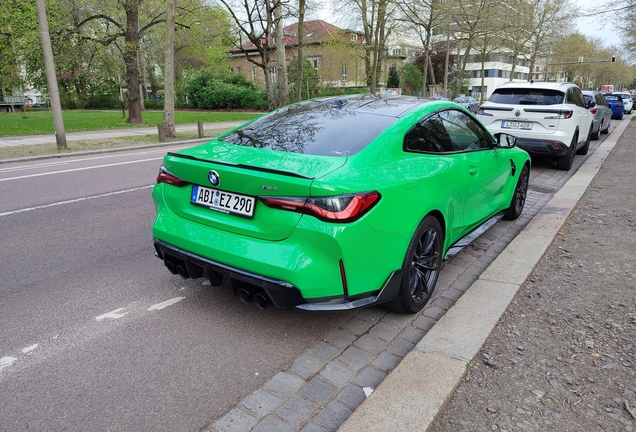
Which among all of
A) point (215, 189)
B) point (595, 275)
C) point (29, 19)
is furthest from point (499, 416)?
point (29, 19)

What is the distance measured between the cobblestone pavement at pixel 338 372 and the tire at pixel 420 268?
0.13 meters

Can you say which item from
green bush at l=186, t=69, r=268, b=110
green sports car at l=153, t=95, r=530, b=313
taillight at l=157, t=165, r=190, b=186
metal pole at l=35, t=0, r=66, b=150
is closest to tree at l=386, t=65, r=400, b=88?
green bush at l=186, t=69, r=268, b=110

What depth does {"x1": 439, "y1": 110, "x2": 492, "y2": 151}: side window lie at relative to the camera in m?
4.13

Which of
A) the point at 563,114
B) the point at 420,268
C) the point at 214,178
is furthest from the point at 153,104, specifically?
the point at 420,268

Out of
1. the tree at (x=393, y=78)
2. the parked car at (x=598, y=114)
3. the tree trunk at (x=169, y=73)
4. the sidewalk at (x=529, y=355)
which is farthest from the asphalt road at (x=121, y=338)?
the tree at (x=393, y=78)

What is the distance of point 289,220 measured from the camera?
2768 mm

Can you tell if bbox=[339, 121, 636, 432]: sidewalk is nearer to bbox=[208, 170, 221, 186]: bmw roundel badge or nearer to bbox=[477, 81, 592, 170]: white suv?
bbox=[208, 170, 221, 186]: bmw roundel badge

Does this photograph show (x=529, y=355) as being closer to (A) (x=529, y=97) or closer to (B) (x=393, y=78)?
(A) (x=529, y=97)

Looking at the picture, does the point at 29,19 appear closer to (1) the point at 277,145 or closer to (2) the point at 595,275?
(1) the point at 277,145

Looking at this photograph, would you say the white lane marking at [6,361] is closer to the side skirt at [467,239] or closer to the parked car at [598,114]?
the side skirt at [467,239]

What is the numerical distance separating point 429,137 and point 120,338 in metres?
2.70

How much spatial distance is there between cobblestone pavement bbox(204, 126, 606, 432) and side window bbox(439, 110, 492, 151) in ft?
3.92

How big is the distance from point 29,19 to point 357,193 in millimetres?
20720

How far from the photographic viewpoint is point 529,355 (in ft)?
9.82
